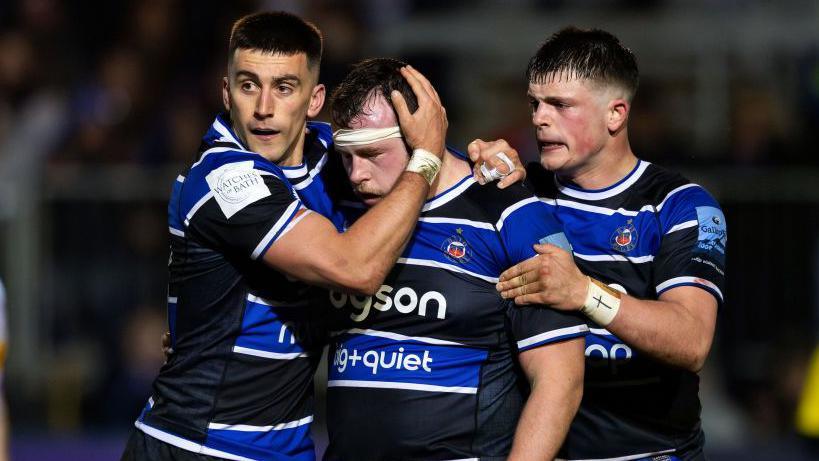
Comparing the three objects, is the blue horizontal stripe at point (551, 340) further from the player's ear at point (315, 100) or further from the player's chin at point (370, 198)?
Result: the player's ear at point (315, 100)

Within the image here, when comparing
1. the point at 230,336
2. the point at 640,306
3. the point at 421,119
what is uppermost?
the point at 421,119

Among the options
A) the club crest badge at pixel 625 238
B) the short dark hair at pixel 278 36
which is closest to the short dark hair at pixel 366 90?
the short dark hair at pixel 278 36

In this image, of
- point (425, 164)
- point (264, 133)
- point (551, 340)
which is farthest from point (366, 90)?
point (551, 340)

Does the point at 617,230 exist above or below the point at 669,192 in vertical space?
below

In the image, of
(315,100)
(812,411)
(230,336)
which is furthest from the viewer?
(812,411)

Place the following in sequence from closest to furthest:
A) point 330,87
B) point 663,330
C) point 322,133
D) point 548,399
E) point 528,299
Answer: point 548,399, point 528,299, point 663,330, point 322,133, point 330,87

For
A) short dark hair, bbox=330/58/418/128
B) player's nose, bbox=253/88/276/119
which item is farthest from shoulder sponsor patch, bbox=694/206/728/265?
player's nose, bbox=253/88/276/119

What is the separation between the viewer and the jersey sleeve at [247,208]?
4.75 meters

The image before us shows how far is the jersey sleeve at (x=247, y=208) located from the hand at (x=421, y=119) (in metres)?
0.50

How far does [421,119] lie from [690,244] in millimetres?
1145

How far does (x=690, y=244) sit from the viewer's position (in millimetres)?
4969

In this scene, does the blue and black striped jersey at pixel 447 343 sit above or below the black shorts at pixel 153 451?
above

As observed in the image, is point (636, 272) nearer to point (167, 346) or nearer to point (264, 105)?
point (264, 105)

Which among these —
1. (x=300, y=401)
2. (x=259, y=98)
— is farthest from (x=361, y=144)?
(x=300, y=401)
